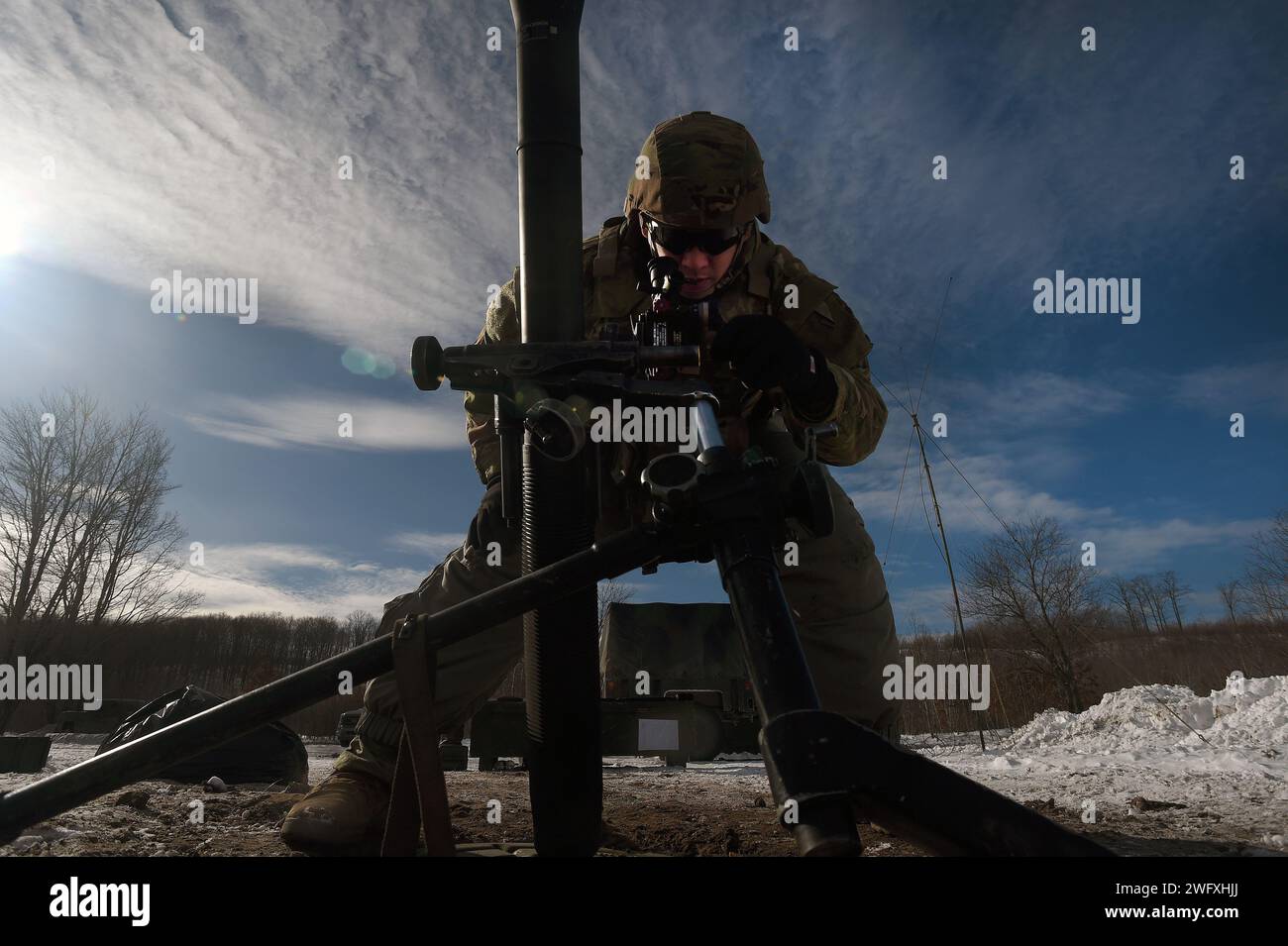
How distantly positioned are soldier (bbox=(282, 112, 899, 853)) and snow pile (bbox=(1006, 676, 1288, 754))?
4126 millimetres

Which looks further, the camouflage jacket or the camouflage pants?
the camouflage jacket

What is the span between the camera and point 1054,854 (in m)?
0.92

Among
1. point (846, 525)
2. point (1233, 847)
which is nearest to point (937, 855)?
point (846, 525)

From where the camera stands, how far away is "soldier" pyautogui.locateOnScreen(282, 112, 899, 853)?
2648 mm

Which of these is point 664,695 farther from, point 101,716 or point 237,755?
point 101,716

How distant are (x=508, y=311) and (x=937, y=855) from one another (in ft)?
8.18

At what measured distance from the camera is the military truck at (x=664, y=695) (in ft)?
25.5

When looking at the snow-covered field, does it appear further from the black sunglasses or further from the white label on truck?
the black sunglasses

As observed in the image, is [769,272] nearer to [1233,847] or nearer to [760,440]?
[760,440]

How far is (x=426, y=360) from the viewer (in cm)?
185

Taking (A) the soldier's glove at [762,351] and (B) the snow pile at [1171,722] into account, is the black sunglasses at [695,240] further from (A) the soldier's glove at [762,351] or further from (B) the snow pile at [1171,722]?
(B) the snow pile at [1171,722]

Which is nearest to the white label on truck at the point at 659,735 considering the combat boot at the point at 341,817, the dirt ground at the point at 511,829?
the dirt ground at the point at 511,829

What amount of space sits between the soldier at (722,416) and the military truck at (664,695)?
376 cm

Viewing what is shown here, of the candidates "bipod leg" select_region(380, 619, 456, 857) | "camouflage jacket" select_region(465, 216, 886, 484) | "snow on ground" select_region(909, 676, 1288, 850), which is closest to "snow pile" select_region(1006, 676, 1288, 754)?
"snow on ground" select_region(909, 676, 1288, 850)
